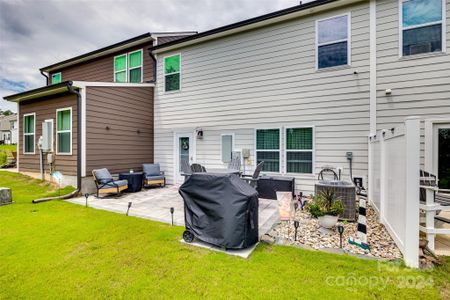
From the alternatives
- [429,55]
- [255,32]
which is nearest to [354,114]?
[429,55]

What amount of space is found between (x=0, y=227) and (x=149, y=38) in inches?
324

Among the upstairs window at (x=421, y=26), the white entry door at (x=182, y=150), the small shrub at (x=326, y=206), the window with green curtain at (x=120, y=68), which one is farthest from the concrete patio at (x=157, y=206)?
the window with green curtain at (x=120, y=68)

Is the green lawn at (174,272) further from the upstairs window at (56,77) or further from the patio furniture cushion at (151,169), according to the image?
the upstairs window at (56,77)

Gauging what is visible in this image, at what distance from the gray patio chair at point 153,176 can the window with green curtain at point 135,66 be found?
14.4 ft

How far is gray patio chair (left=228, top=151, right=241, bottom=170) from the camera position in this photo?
6.95m

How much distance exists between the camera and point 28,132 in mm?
8742

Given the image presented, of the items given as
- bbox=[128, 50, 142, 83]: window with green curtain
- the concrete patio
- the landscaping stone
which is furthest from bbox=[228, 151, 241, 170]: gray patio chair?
the landscaping stone

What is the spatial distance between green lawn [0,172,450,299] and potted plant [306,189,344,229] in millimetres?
943

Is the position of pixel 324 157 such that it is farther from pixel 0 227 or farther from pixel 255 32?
pixel 0 227

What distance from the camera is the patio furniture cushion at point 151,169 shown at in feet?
26.0

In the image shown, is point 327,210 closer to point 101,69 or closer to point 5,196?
point 5,196

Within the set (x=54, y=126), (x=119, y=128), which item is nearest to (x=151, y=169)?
(x=119, y=128)

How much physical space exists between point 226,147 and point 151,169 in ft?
9.95

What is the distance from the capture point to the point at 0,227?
4160mm
